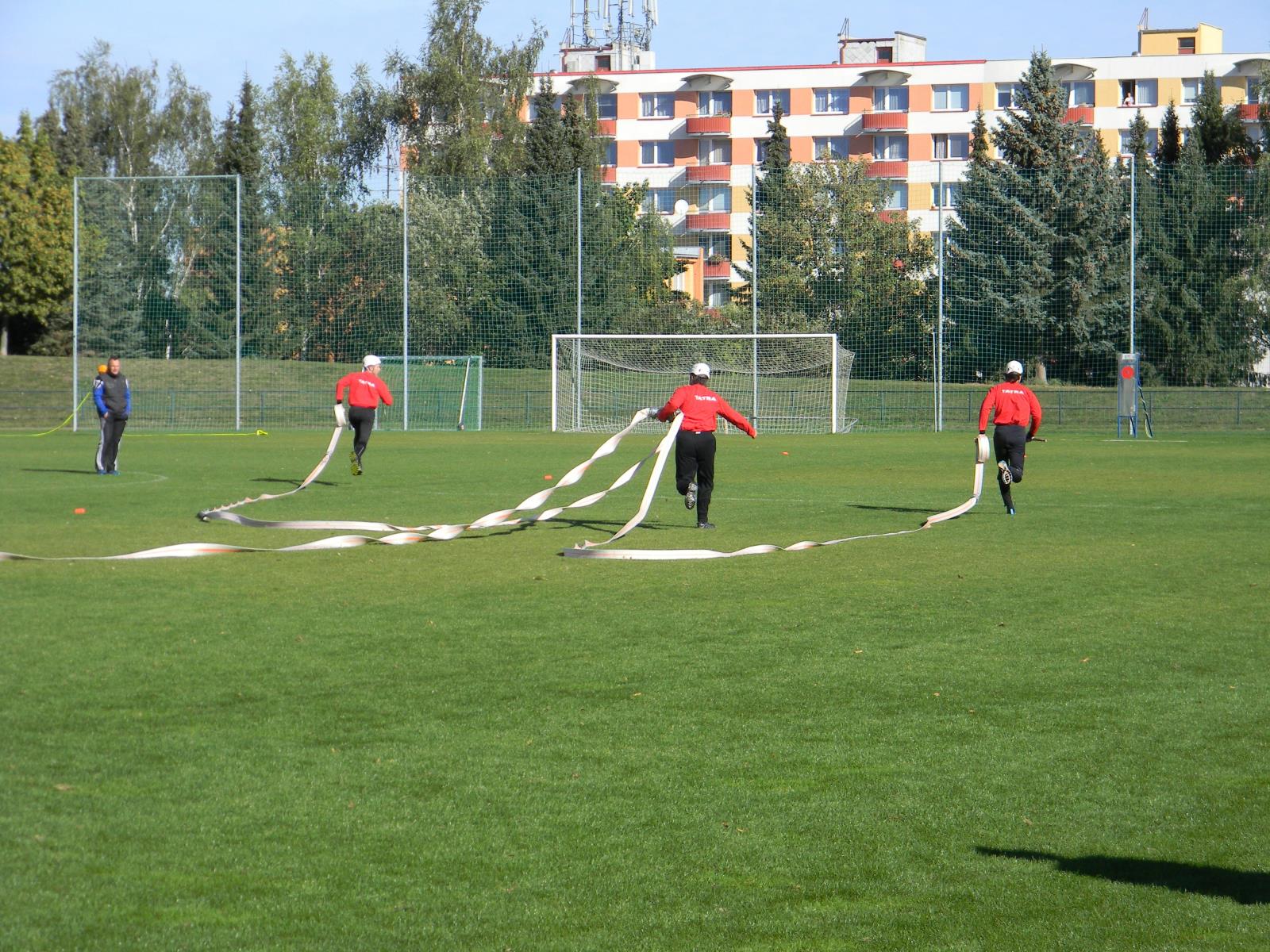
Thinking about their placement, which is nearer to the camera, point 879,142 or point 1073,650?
point 1073,650

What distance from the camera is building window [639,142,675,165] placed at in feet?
290

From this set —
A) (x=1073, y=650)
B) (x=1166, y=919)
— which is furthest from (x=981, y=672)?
(x=1166, y=919)

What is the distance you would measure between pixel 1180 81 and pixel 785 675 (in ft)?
268

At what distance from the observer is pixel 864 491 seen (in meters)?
21.7

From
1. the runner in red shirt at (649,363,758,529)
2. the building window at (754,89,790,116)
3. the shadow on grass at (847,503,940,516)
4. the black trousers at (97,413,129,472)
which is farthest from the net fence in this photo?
the building window at (754,89,790,116)

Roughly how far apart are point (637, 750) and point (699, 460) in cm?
999

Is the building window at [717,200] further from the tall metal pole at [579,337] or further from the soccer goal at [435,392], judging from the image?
the soccer goal at [435,392]

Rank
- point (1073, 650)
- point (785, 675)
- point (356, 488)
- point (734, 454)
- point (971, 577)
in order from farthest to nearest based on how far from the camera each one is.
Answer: point (734, 454) < point (356, 488) < point (971, 577) < point (1073, 650) < point (785, 675)

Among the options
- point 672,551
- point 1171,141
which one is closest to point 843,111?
point 1171,141

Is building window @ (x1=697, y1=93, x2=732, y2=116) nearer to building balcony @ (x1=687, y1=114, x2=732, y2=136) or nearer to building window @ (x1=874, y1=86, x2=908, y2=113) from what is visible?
building balcony @ (x1=687, y1=114, x2=732, y2=136)

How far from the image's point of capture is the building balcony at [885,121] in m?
83.5

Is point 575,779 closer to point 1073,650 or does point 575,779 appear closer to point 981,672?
point 981,672

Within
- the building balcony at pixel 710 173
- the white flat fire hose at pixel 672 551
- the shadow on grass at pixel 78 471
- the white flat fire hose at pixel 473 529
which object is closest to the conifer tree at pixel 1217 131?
the building balcony at pixel 710 173

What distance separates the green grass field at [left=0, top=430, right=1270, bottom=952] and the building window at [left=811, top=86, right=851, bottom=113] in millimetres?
74345
